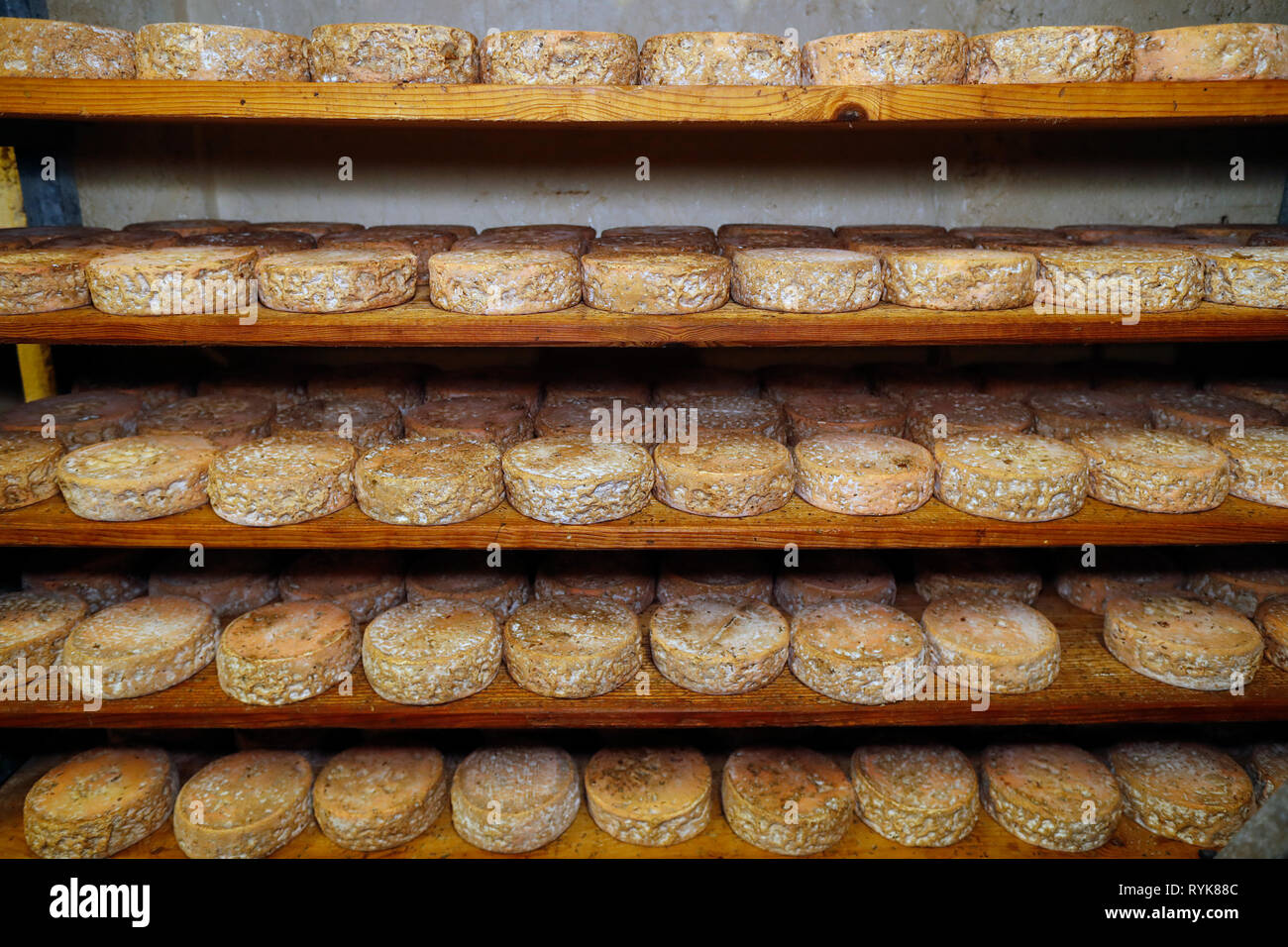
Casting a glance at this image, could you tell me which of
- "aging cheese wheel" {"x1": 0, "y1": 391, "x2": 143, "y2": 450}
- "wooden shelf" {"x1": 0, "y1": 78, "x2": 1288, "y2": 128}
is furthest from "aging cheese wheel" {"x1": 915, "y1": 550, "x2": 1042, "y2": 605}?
"aging cheese wheel" {"x1": 0, "y1": 391, "x2": 143, "y2": 450}

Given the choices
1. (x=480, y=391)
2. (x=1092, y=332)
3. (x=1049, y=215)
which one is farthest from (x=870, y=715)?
(x=1049, y=215)

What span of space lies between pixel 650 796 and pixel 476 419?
120 centimetres

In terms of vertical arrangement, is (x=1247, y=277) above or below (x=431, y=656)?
above

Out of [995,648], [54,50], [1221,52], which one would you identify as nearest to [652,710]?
[995,648]

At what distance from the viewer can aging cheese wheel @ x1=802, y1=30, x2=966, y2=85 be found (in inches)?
78.2

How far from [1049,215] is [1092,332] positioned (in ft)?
4.36

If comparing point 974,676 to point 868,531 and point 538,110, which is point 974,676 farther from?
point 538,110

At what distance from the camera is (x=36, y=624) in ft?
A: 7.77

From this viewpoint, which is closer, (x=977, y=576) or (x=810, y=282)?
(x=810, y=282)

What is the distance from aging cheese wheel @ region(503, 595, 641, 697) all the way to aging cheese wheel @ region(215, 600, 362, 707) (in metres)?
0.46

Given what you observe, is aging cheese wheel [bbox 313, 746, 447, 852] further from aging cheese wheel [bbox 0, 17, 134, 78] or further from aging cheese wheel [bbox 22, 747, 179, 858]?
aging cheese wheel [bbox 0, 17, 134, 78]

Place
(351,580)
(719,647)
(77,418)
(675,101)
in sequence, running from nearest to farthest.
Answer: (675,101) → (719,647) → (77,418) → (351,580)

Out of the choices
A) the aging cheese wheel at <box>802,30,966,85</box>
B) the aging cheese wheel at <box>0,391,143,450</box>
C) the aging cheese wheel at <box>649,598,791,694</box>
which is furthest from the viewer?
the aging cheese wheel at <box>0,391,143,450</box>

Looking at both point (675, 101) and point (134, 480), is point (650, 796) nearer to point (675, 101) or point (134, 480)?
point (134, 480)
